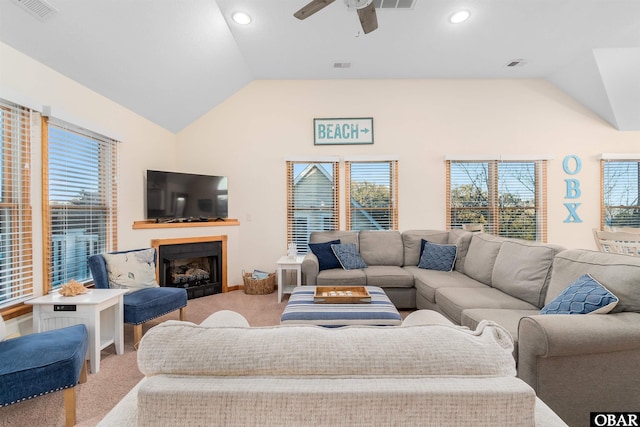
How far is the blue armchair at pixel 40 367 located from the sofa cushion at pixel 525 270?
3137 millimetres

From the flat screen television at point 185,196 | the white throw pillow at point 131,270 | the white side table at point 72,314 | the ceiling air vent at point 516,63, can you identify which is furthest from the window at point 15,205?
the ceiling air vent at point 516,63

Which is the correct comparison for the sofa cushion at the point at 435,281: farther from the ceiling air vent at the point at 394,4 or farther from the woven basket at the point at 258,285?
the ceiling air vent at the point at 394,4

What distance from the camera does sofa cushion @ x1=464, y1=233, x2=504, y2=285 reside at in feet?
9.61

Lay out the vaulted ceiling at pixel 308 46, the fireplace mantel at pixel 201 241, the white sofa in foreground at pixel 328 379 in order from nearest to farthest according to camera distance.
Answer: the white sofa in foreground at pixel 328 379 < the vaulted ceiling at pixel 308 46 < the fireplace mantel at pixel 201 241

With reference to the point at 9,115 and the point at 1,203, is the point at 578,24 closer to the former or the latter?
the point at 9,115

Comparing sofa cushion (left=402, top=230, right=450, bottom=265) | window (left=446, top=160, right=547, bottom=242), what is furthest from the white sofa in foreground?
window (left=446, top=160, right=547, bottom=242)

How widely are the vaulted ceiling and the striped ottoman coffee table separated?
9.22 feet

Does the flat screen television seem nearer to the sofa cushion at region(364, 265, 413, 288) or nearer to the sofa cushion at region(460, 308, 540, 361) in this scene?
the sofa cushion at region(364, 265, 413, 288)

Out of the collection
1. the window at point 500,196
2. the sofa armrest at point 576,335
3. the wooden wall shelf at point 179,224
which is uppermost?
the window at point 500,196

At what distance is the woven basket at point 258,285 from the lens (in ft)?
13.9

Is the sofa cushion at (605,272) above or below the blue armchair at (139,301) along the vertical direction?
above

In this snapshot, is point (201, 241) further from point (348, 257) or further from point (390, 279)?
point (390, 279)

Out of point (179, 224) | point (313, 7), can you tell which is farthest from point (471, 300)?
point (179, 224)

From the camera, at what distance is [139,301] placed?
2.58 metres
